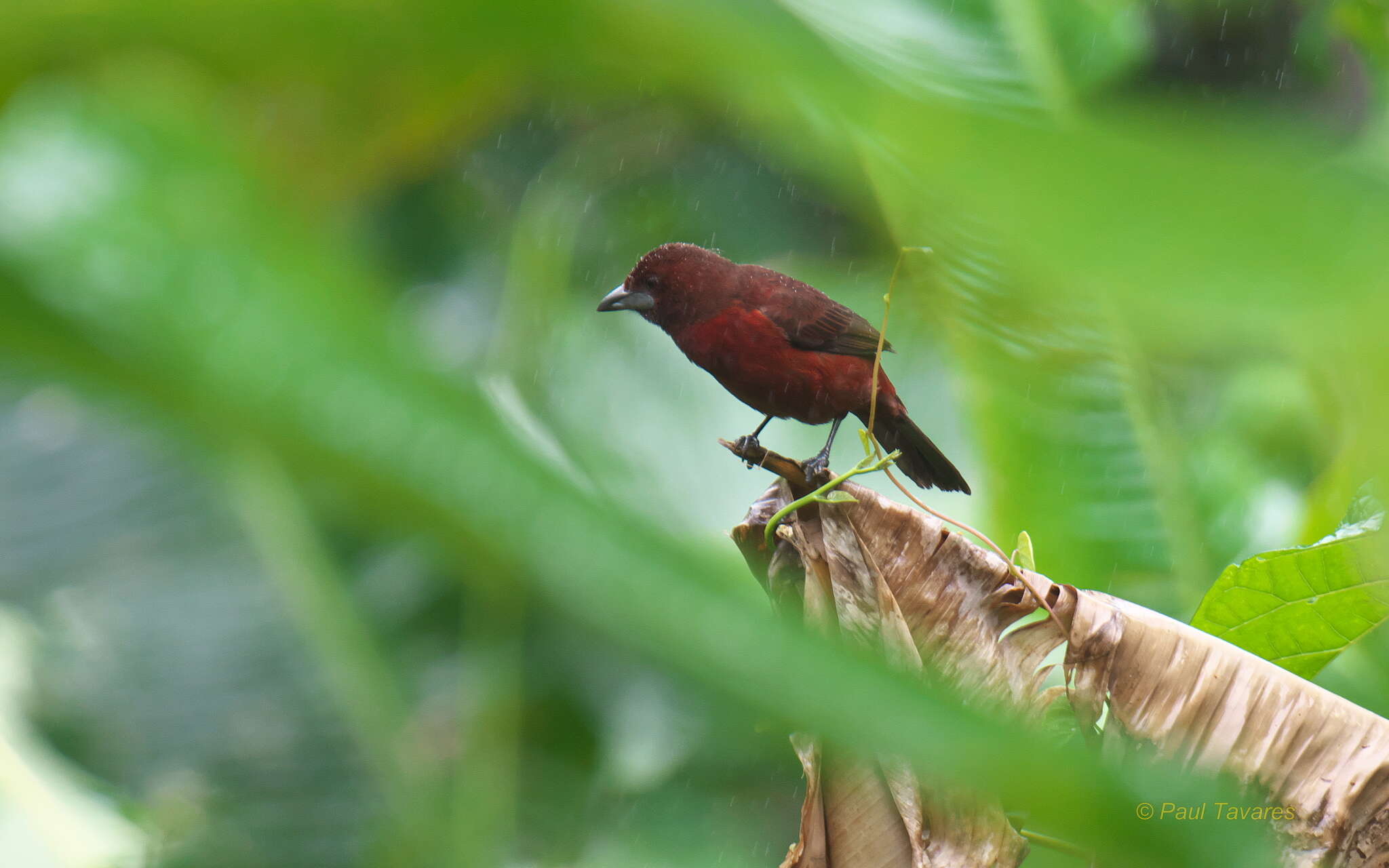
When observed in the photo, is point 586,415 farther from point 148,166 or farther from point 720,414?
point 148,166

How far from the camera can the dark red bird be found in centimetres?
157

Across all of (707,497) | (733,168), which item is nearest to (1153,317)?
(707,497)

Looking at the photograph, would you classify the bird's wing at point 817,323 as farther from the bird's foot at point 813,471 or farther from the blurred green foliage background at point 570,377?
the bird's foot at point 813,471

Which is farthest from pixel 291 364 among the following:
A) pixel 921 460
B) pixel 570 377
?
pixel 570 377

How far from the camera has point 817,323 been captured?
5.30ft

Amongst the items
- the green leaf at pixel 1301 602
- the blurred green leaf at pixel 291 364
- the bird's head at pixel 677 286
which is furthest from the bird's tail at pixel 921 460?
the blurred green leaf at pixel 291 364

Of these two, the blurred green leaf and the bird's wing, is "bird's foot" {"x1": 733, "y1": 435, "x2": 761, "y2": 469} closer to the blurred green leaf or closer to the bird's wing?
the bird's wing

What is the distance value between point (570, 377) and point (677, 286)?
524mm

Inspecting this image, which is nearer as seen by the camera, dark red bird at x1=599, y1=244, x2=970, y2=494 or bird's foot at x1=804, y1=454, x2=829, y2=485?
bird's foot at x1=804, y1=454, x2=829, y2=485

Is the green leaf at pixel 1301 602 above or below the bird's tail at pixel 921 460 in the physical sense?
below

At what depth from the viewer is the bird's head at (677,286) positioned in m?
1.62

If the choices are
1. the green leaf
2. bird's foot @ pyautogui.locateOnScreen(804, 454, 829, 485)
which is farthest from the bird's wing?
the green leaf

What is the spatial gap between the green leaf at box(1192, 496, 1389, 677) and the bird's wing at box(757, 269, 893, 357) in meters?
0.60

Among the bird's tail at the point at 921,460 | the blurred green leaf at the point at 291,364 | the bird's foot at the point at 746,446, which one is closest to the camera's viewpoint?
the blurred green leaf at the point at 291,364
